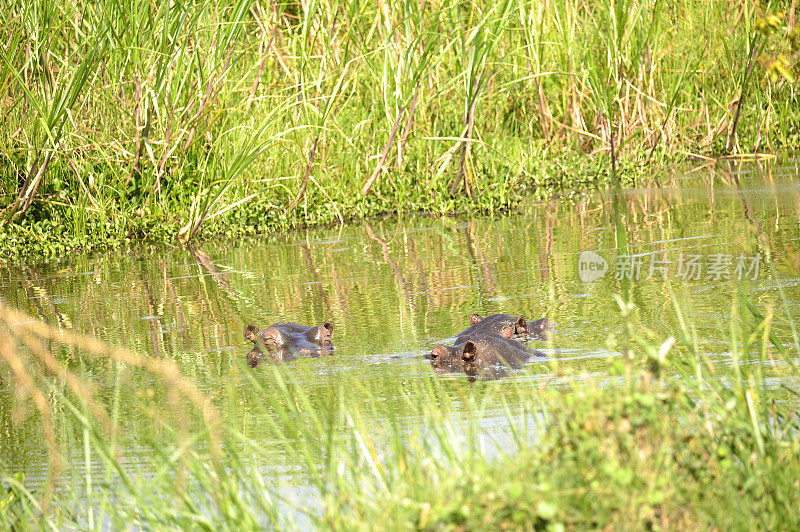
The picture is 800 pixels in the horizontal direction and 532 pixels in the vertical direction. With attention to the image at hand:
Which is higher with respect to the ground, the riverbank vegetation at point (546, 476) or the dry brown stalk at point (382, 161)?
the dry brown stalk at point (382, 161)

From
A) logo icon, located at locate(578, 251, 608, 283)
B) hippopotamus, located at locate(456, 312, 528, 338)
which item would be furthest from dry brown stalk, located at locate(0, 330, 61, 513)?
A: logo icon, located at locate(578, 251, 608, 283)

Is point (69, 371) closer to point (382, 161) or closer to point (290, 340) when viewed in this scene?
point (290, 340)

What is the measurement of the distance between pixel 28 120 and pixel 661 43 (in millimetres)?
6178

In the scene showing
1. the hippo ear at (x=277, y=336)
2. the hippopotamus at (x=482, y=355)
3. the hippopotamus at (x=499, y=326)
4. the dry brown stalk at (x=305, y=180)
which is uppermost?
the dry brown stalk at (x=305, y=180)

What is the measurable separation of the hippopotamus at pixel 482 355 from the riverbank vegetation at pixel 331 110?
3.69 m

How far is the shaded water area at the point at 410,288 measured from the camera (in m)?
4.38

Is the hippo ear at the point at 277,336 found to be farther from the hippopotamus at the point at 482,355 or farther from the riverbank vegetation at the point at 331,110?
the riverbank vegetation at the point at 331,110

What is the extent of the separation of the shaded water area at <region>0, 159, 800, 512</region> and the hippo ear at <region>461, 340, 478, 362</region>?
4.3 inches

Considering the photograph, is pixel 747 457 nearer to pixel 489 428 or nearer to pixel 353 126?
pixel 489 428

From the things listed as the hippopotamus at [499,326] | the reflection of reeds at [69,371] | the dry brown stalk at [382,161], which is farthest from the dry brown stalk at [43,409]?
the dry brown stalk at [382,161]

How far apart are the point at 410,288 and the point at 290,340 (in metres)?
1.46

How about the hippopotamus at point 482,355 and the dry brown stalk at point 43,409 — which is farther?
the hippopotamus at point 482,355

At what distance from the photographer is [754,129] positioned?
11.0 meters

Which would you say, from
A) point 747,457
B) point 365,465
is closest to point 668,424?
point 747,457
